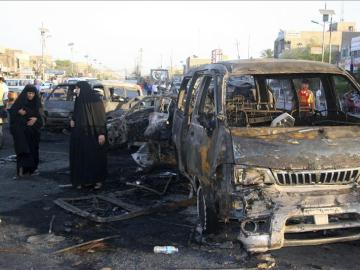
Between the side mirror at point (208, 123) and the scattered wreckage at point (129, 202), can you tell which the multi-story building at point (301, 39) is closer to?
the scattered wreckage at point (129, 202)

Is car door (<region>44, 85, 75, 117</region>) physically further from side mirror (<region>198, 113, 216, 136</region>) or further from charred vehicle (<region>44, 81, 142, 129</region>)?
side mirror (<region>198, 113, 216, 136</region>)

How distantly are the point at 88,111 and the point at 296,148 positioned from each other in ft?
13.4

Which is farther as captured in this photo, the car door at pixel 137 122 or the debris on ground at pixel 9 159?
the car door at pixel 137 122

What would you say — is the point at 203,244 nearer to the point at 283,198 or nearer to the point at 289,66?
the point at 283,198

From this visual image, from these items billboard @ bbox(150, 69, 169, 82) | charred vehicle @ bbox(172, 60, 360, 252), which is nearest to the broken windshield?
charred vehicle @ bbox(172, 60, 360, 252)

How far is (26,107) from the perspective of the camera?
8.93m

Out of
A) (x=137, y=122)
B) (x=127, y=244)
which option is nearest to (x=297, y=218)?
(x=127, y=244)

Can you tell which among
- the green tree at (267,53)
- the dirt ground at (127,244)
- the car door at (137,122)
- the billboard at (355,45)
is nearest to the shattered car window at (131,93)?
the car door at (137,122)

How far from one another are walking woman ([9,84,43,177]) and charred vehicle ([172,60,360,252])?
422 cm

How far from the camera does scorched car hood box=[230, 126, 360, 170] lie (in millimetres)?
4328

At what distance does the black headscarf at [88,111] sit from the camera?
7.68 metres

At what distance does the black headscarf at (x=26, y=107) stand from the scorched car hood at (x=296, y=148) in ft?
17.6

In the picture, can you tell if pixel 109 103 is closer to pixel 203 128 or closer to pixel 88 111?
pixel 88 111

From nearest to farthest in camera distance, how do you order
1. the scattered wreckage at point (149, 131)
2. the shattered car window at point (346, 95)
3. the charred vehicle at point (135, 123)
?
the shattered car window at point (346, 95) → the scattered wreckage at point (149, 131) → the charred vehicle at point (135, 123)
